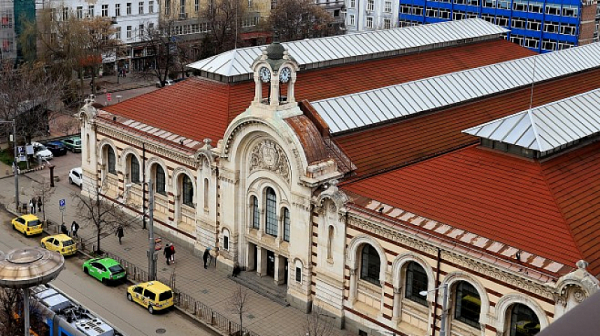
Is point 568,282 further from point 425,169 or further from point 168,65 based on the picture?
point 168,65

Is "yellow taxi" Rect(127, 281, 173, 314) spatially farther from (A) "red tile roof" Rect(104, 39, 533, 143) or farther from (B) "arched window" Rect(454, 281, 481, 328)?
(B) "arched window" Rect(454, 281, 481, 328)

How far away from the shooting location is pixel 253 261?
57438 mm

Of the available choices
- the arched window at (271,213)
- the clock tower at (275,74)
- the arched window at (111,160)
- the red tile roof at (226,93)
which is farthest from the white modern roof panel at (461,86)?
the arched window at (111,160)

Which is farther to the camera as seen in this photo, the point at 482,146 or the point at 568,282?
the point at 482,146

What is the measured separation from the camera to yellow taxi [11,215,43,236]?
6450cm

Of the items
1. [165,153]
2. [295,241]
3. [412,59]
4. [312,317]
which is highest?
[412,59]

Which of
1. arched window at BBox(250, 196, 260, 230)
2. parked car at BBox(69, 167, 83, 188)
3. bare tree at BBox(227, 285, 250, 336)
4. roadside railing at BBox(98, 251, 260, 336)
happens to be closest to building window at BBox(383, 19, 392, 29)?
parked car at BBox(69, 167, 83, 188)

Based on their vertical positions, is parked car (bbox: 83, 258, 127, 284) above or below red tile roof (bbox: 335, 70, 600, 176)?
below

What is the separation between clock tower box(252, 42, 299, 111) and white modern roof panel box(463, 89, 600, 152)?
12.8m

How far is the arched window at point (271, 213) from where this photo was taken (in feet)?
179

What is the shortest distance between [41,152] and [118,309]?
37203 millimetres

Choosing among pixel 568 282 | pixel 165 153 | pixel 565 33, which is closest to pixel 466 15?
pixel 565 33

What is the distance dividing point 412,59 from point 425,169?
1143 inches

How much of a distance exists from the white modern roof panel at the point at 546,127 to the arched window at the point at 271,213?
1473 cm
